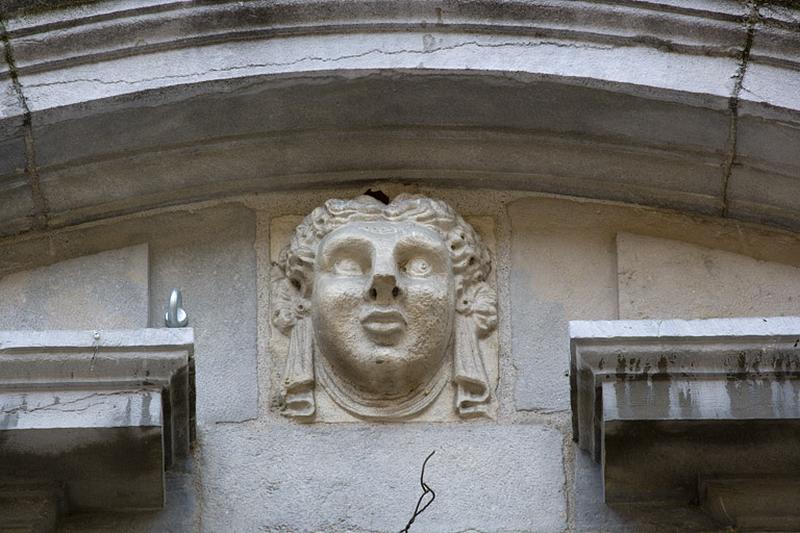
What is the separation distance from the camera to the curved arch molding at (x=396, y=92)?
6.39 meters

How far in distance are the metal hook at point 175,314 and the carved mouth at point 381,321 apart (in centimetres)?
49

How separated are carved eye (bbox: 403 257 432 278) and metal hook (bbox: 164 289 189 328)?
2.03 feet

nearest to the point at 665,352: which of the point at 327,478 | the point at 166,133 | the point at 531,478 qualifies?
the point at 531,478

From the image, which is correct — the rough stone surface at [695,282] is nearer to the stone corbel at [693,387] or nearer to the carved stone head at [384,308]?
the carved stone head at [384,308]

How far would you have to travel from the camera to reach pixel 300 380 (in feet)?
20.5

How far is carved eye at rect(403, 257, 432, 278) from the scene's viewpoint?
20.6 feet

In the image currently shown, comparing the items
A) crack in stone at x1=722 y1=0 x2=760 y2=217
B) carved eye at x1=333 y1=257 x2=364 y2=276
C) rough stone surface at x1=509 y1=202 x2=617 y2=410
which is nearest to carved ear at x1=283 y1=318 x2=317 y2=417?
carved eye at x1=333 y1=257 x2=364 y2=276

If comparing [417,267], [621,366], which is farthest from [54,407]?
[621,366]

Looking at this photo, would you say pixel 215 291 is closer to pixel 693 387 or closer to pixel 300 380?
pixel 300 380

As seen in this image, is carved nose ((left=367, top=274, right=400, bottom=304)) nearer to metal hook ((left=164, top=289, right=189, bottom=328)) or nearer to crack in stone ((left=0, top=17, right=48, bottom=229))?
metal hook ((left=164, top=289, right=189, bottom=328))

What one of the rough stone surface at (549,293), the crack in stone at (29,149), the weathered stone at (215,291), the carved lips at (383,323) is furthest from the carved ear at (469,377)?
the crack in stone at (29,149)

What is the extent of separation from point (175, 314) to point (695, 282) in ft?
4.87

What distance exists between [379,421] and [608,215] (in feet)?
3.13

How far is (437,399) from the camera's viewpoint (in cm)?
628
